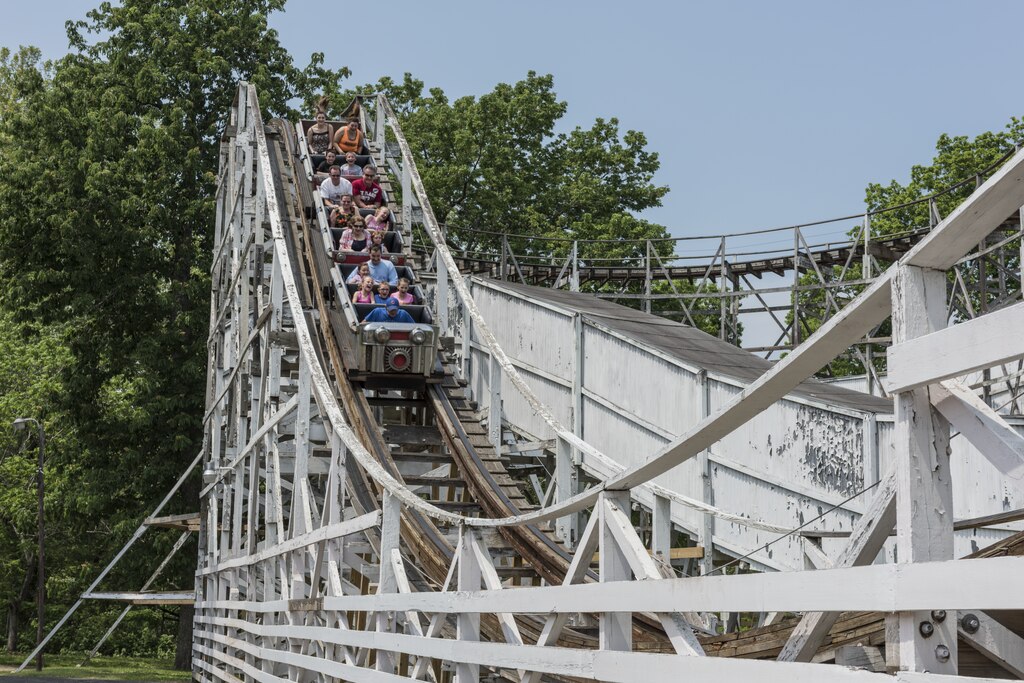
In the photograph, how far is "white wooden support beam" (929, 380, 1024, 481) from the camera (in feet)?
9.49

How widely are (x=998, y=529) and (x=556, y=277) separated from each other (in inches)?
857

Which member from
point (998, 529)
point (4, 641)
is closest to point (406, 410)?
point (998, 529)

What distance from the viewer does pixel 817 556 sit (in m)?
8.17

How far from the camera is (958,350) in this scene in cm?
301

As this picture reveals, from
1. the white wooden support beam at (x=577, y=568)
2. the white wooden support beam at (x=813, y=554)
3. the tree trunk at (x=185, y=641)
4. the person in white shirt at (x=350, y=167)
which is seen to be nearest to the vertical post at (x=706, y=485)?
the white wooden support beam at (x=813, y=554)

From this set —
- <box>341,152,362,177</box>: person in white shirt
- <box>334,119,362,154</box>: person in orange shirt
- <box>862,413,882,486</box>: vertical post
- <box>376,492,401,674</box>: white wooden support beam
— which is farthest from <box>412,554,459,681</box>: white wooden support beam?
<box>334,119,362,154</box>: person in orange shirt

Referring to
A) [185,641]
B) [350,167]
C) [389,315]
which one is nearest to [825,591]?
[389,315]

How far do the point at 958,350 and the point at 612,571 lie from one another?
2083 millimetres

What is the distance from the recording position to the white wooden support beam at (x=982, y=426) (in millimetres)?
2893

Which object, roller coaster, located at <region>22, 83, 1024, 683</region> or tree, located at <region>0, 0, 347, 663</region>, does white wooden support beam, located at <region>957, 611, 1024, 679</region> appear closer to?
roller coaster, located at <region>22, 83, 1024, 683</region>

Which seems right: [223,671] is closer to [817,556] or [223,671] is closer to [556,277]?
[817,556]

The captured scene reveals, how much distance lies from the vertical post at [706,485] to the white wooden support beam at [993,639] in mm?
9502

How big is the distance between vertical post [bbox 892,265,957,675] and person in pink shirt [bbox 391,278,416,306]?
36.9 feet

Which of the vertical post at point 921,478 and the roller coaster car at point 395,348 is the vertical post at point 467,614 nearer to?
the vertical post at point 921,478
